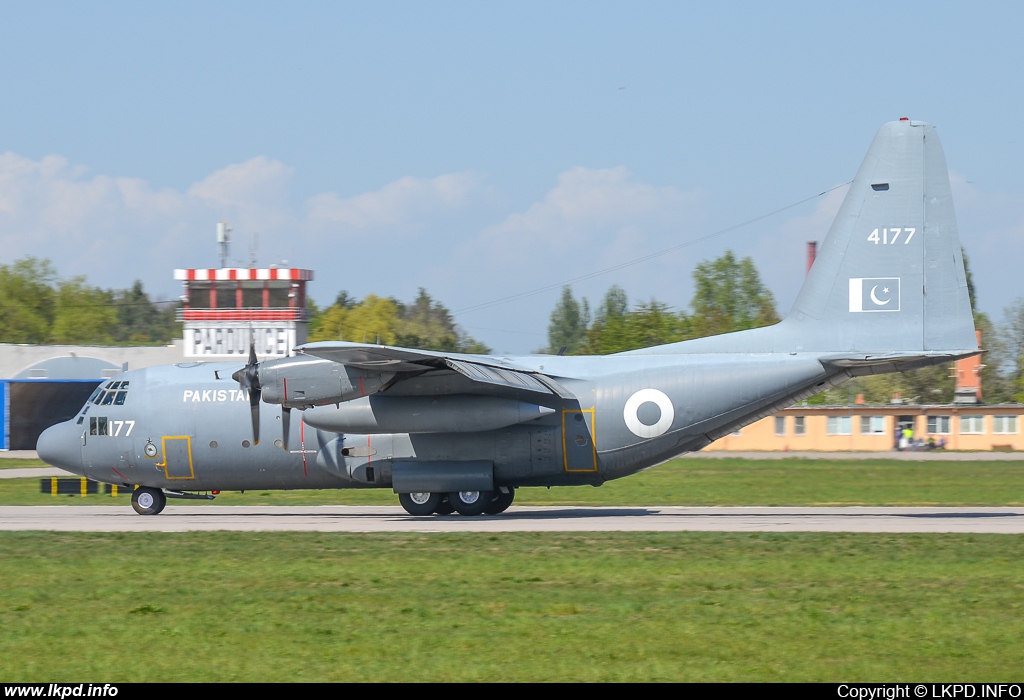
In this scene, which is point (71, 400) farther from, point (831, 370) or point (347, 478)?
point (831, 370)

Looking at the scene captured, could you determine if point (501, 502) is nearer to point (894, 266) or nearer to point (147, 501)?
point (147, 501)

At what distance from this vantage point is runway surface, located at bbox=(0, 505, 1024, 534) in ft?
65.4

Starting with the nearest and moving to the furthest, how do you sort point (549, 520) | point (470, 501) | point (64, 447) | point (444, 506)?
point (549, 520) < point (470, 501) < point (444, 506) < point (64, 447)

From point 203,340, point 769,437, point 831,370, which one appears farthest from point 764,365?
point 203,340

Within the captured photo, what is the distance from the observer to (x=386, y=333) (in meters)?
96.9

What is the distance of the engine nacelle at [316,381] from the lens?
807 inches

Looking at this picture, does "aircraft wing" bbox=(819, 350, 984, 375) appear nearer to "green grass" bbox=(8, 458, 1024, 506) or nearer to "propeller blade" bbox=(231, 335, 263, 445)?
"green grass" bbox=(8, 458, 1024, 506)

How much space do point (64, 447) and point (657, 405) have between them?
1331cm

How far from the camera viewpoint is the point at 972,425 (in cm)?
5900

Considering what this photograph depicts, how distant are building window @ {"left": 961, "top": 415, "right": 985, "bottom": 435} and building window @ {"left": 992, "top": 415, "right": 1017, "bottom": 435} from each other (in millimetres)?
595

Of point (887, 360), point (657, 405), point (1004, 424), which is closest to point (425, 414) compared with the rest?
point (657, 405)

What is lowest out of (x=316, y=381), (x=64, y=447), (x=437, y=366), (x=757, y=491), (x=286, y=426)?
(x=757, y=491)

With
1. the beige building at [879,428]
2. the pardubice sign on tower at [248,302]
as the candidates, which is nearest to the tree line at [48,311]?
the pardubice sign on tower at [248,302]
